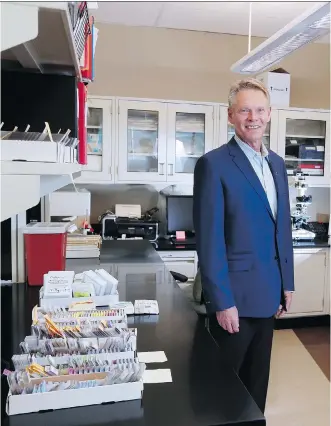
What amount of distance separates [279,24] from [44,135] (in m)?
3.32

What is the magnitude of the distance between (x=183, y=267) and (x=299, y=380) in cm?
123

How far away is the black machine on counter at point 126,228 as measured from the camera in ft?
11.0

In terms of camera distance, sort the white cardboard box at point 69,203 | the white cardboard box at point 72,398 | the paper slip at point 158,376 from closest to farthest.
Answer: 1. the white cardboard box at point 72,398
2. the paper slip at point 158,376
3. the white cardboard box at point 69,203

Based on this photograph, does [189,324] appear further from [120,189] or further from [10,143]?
[120,189]

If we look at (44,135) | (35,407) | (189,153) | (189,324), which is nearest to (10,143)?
(44,135)

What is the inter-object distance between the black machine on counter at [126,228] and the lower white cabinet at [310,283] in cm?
135

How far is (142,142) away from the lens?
11.6 feet

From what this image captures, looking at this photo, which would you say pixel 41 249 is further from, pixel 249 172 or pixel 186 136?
pixel 186 136

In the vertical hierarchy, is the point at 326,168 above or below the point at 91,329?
above

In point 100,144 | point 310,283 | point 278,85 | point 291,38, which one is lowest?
point 310,283

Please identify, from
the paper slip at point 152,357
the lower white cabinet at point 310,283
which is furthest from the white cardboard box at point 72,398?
the lower white cabinet at point 310,283

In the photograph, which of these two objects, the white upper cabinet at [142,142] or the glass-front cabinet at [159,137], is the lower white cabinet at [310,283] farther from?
the white upper cabinet at [142,142]

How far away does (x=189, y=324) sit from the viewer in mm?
1399

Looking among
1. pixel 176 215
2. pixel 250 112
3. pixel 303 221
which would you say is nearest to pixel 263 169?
pixel 250 112
